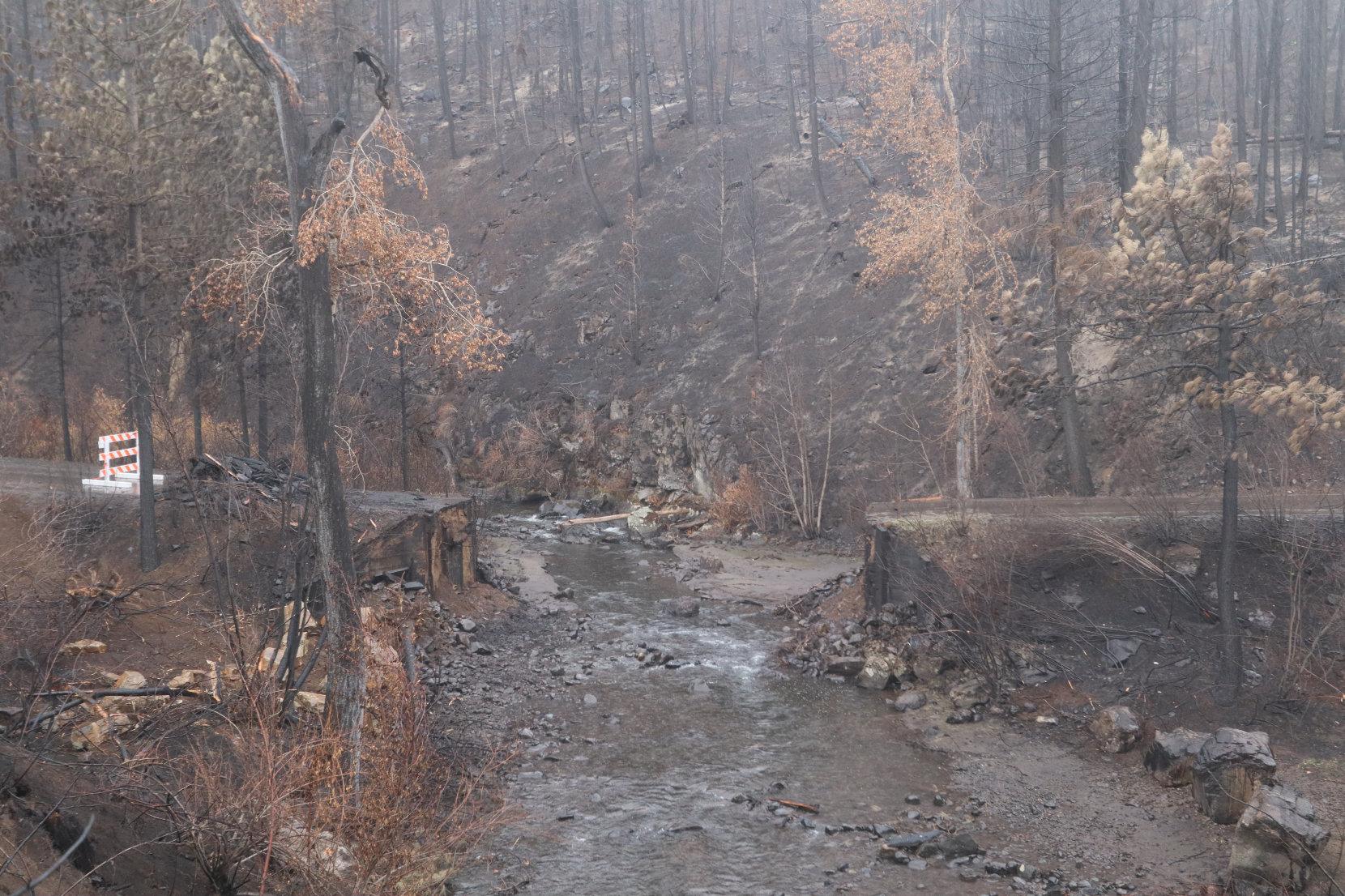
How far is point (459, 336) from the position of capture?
1002 cm

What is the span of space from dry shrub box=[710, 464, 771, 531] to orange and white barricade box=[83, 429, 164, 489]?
15.1 meters

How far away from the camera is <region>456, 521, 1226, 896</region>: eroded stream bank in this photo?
31.2 ft

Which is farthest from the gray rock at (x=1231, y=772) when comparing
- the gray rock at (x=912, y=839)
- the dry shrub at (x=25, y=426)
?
the dry shrub at (x=25, y=426)

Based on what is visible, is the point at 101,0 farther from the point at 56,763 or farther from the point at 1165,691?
the point at 1165,691

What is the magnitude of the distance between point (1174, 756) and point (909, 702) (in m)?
4.22

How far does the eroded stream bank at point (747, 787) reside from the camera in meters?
9.50

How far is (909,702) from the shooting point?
48.1 ft

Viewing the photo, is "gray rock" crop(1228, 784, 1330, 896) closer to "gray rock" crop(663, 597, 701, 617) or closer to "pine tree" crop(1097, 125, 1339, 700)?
"pine tree" crop(1097, 125, 1339, 700)

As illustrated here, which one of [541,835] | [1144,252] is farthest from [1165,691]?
[541,835]

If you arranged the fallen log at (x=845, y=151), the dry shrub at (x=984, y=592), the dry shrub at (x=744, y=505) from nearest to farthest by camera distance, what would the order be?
the dry shrub at (x=984, y=592), the dry shrub at (x=744, y=505), the fallen log at (x=845, y=151)

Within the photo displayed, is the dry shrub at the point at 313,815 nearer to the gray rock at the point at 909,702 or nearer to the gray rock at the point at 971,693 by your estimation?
the gray rock at the point at 909,702

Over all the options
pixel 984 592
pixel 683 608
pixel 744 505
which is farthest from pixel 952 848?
pixel 744 505

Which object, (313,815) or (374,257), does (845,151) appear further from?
(313,815)

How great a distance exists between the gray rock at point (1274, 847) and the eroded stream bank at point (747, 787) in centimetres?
70
